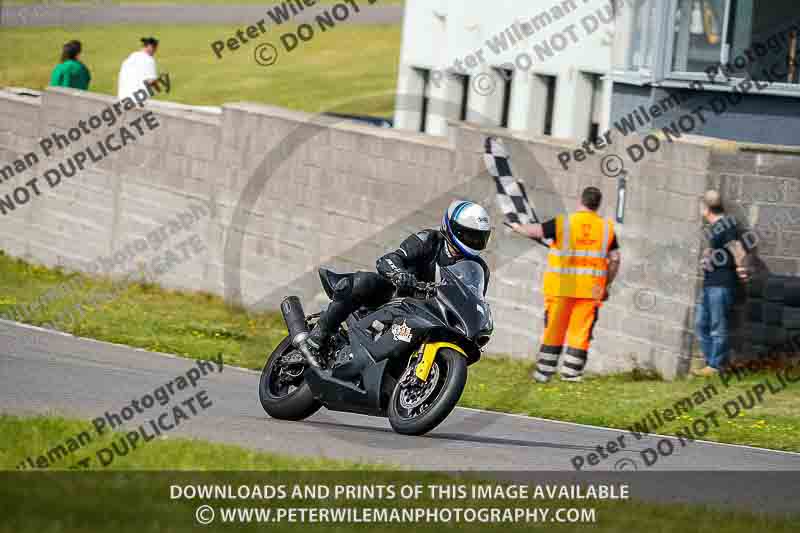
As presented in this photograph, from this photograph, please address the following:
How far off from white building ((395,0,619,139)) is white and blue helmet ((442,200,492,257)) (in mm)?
16463

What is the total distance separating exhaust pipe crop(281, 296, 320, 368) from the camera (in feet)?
34.8

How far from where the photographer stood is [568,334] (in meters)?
15.9

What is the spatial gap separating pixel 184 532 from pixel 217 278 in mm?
15139

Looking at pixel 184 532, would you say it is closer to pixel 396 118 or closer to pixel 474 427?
pixel 474 427

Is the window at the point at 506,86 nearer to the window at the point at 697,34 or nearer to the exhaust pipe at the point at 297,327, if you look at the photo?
the window at the point at 697,34

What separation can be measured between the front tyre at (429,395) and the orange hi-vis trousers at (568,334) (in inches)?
229

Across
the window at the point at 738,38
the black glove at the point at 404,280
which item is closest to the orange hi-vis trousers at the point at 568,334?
the black glove at the point at 404,280

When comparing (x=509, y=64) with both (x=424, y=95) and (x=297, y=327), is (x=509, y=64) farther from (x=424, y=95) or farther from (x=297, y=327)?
(x=297, y=327)

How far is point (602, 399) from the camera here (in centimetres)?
1447

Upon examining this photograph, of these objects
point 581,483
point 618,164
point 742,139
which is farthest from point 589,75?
point 581,483

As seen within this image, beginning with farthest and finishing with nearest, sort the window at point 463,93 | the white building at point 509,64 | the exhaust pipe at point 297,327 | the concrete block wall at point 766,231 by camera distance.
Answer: the window at point 463,93 → the white building at point 509,64 → the concrete block wall at point 766,231 → the exhaust pipe at point 297,327

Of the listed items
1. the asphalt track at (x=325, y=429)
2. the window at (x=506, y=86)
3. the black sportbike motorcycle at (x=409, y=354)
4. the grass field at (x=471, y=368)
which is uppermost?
the window at (x=506, y=86)

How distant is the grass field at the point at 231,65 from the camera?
4381 cm

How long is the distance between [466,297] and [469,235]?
467 mm
